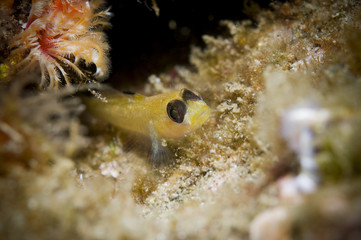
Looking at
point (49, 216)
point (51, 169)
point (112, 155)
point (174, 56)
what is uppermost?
point (174, 56)

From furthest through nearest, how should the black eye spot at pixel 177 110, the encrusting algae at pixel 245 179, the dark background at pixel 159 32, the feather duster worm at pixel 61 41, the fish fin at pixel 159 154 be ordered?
1. the dark background at pixel 159 32
2. the fish fin at pixel 159 154
3. the black eye spot at pixel 177 110
4. the feather duster worm at pixel 61 41
5. the encrusting algae at pixel 245 179

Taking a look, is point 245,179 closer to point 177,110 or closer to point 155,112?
point 177,110

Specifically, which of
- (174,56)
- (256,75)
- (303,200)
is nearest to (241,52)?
(256,75)

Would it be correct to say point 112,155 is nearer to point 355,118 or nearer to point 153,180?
point 153,180

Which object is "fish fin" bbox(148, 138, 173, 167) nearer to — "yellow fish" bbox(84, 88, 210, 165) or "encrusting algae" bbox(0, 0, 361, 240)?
"yellow fish" bbox(84, 88, 210, 165)

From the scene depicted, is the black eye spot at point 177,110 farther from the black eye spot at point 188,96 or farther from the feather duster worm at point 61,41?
the feather duster worm at point 61,41

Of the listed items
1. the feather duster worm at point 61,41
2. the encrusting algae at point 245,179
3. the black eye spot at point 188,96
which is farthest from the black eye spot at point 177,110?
the feather duster worm at point 61,41

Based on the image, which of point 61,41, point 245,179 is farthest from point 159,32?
point 245,179
